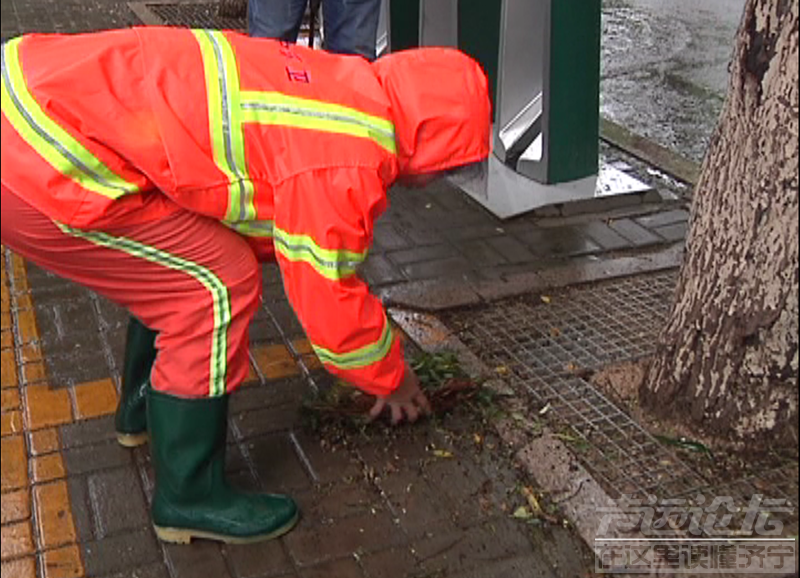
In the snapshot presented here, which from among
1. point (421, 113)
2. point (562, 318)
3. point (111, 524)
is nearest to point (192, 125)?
point (421, 113)

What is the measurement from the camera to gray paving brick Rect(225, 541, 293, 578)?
2.49 m

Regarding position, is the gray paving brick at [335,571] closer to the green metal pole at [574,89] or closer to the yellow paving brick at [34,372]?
the yellow paving brick at [34,372]

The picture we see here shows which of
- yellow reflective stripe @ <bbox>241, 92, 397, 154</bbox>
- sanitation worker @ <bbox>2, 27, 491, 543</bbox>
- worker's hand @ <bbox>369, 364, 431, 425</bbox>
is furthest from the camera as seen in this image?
worker's hand @ <bbox>369, 364, 431, 425</bbox>

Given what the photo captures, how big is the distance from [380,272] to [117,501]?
5.28 ft

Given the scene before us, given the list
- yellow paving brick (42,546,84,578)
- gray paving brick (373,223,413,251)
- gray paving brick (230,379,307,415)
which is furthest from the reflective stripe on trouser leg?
gray paving brick (373,223,413,251)

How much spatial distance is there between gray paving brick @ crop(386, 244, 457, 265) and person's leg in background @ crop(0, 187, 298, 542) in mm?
1744

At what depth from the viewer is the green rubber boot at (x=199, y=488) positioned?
7.98 feet

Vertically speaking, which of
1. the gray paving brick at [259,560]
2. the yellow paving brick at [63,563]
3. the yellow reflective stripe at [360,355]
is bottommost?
the gray paving brick at [259,560]

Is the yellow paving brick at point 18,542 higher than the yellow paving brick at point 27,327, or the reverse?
the yellow paving brick at point 18,542

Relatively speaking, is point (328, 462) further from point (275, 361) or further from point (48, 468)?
point (48, 468)

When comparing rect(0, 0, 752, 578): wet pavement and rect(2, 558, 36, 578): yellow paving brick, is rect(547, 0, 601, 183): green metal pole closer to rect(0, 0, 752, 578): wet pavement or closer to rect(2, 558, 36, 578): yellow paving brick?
rect(0, 0, 752, 578): wet pavement

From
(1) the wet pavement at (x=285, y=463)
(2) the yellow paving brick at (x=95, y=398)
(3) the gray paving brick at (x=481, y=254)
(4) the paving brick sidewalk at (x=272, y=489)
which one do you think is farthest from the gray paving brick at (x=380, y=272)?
(2) the yellow paving brick at (x=95, y=398)

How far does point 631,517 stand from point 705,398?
1.24 feet

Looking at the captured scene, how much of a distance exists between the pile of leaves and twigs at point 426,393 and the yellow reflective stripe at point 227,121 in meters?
0.97
